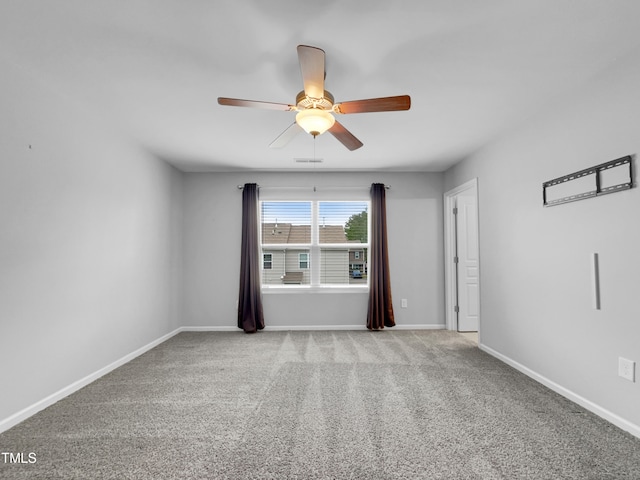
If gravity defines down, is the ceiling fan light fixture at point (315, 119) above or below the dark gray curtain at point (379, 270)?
above

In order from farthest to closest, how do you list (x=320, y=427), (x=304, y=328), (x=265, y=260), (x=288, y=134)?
(x=265, y=260)
(x=304, y=328)
(x=288, y=134)
(x=320, y=427)

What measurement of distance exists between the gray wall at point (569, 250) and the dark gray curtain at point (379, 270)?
1.51 m

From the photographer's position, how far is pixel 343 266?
522cm

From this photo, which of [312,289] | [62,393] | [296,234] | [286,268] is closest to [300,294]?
[312,289]

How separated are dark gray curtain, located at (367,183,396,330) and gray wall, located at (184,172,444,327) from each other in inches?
5.9

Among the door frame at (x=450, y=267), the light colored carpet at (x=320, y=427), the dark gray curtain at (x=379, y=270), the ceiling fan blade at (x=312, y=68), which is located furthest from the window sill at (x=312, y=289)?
the ceiling fan blade at (x=312, y=68)

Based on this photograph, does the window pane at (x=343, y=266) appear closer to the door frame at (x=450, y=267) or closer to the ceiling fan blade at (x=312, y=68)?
the door frame at (x=450, y=267)

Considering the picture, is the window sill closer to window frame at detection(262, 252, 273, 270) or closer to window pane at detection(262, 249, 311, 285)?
window pane at detection(262, 249, 311, 285)

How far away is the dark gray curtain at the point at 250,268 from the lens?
4875 millimetres

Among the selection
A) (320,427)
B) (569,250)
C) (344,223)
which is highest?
(344,223)

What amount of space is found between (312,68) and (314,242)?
3509 millimetres

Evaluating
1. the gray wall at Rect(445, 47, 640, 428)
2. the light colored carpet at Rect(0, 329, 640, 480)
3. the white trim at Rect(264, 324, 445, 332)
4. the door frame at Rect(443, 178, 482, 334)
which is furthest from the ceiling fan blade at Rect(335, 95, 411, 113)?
the white trim at Rect(264, 324, 445, 332)

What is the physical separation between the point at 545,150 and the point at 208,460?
3.41 metres

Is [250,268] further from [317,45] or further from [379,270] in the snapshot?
[317,45]
